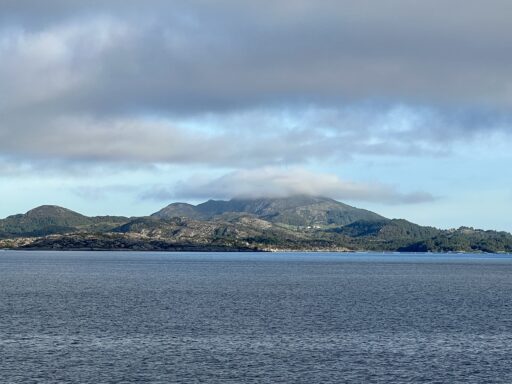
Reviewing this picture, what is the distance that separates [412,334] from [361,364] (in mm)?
23699

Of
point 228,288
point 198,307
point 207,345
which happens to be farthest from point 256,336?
point 228,288

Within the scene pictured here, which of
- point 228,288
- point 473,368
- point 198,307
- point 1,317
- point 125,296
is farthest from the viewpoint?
point 228,288

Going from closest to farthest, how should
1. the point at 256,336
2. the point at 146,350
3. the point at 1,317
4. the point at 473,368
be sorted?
the point at 473,368, the point at 146,350, the point at 256,336, the point at 1,317

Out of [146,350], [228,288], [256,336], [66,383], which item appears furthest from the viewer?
[228,288]

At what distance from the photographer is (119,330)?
95.1m

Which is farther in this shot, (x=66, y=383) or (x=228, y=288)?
(x=228, y=288)

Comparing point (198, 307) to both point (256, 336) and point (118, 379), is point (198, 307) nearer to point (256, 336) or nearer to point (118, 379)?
point (256, 336)

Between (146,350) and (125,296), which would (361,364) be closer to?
(146,350)

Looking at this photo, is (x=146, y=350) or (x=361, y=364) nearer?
(x=361, y=364)

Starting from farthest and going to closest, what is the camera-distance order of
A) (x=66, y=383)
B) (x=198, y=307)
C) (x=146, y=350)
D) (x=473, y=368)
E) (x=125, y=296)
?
(x=125, y=296)
(x=198, y=307)
(x=146, y=350)
(x=473, y=368)
(x=66, y=383)

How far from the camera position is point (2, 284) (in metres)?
192

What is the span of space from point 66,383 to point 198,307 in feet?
218

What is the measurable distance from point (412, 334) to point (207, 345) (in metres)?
28.5

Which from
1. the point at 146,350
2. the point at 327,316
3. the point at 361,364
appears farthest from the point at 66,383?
the point at 327,316
